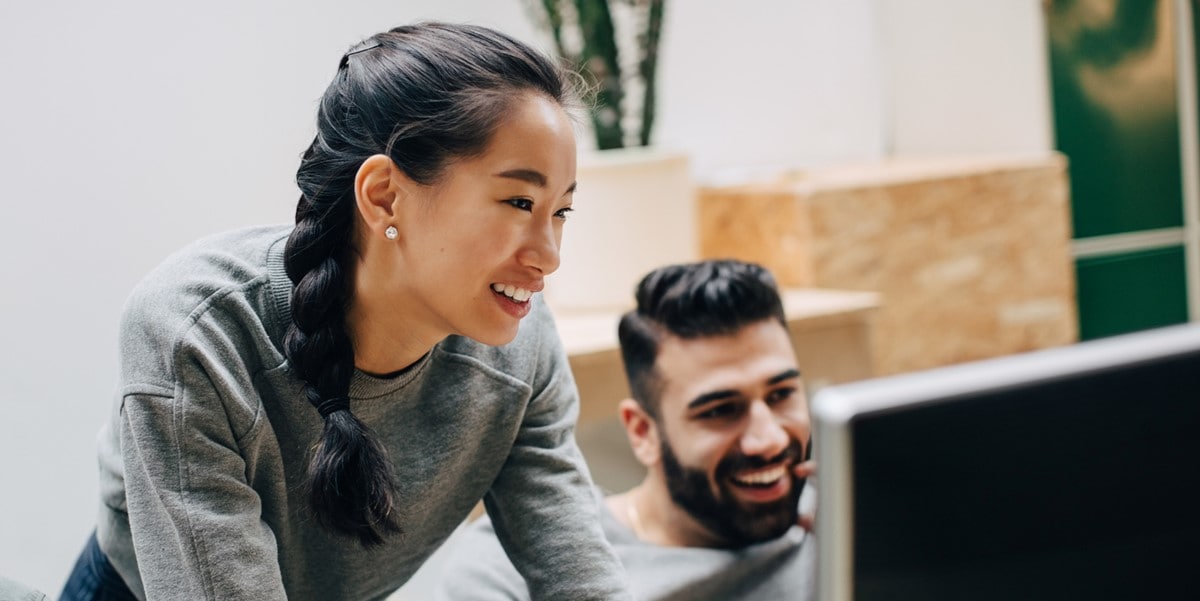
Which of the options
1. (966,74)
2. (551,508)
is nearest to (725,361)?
(551,508)

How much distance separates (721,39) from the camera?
118 inches

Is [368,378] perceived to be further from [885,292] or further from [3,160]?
[885,292]

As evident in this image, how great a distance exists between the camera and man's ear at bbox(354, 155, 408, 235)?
1.01 meters

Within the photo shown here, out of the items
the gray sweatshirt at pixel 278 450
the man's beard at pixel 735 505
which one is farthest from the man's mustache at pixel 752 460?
the gray sweatshirt at pixel 278 450

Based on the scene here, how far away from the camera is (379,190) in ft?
3.36

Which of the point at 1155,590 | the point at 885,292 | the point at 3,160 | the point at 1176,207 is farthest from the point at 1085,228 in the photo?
the point at 1155,590

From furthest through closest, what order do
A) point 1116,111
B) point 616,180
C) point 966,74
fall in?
point 1116,111, point 966,74, point 616,180

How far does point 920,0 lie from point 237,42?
1.83 meters

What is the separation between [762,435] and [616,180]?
0.80 meters

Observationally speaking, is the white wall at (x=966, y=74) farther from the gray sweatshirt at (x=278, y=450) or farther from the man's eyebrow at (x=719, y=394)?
the gray sweatshirt at (x=278, y=450)

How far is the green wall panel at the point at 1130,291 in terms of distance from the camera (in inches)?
135

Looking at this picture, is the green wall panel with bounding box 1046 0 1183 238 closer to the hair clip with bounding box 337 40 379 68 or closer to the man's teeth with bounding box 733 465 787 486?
the man's teeth with bounding box 733 465 787 486

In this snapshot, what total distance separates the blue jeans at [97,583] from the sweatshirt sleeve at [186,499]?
323 mm

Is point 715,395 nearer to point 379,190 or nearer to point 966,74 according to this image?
point 379,190
